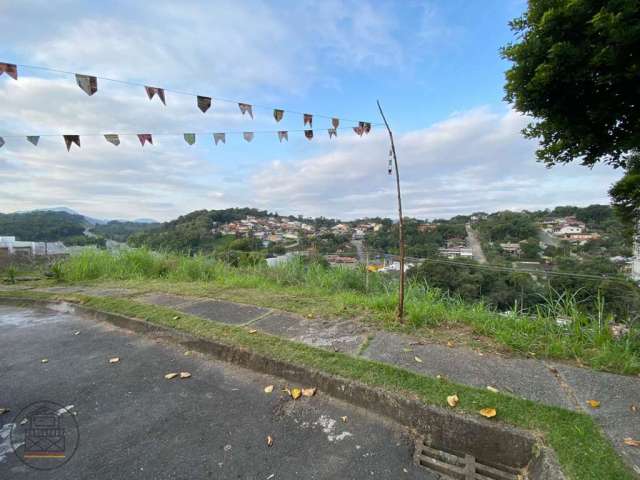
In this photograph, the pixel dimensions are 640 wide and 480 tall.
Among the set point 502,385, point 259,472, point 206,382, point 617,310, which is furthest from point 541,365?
point 206,382

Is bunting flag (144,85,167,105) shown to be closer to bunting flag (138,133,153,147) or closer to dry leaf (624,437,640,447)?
bunting flag (138,133,153,147)

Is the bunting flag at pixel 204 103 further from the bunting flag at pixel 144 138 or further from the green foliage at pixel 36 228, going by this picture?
the green foliage at pixel 36 228

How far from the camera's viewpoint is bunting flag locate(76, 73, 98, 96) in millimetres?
3973

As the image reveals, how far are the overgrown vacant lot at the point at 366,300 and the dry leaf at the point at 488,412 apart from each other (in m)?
1.10

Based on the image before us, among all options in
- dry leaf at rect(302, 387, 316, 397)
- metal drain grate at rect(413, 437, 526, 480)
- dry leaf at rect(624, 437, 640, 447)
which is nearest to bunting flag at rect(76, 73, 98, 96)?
dry leaf at rect(302, 387, 316, 397)

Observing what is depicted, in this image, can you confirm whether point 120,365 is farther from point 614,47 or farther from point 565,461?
point 614,47

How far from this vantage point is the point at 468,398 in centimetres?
181

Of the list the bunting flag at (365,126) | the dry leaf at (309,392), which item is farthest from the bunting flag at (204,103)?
the dry leaf at (309,392)

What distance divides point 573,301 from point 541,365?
123 centimetres

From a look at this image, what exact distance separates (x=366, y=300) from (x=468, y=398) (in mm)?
2080

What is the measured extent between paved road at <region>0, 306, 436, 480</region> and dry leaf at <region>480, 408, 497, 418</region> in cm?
48

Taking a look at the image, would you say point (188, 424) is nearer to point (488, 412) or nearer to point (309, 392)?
point (309, 392)

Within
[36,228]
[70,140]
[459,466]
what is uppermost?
[70,140]

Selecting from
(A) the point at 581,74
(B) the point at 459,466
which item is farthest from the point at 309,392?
(A) the point at 581,74
